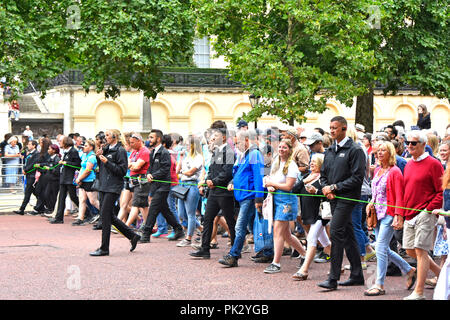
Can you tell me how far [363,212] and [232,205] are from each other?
2.12m

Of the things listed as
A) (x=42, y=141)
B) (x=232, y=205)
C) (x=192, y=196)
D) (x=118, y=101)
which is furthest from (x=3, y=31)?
(x=118, y=101)

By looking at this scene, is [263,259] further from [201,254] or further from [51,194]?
[51,194]

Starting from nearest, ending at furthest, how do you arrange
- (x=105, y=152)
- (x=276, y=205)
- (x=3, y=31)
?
(x=276, y=205)
(x=105, y=152)
(x=3, y=31)

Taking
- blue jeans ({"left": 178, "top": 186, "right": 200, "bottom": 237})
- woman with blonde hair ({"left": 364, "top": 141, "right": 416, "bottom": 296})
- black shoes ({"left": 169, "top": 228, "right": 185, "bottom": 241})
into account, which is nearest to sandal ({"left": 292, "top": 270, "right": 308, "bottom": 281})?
woman with blonde hair ({"left": 364, "top": 141, "right": 416, "bottom": 296})

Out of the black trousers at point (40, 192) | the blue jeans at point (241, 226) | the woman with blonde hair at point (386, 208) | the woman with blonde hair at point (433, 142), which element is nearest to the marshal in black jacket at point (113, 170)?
the blue jeans at point (241, 226)

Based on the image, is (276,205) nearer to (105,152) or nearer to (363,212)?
(363,212)

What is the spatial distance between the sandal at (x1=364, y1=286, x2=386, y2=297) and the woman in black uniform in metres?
5.11

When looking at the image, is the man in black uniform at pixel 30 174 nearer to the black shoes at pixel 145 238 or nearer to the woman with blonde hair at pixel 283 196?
the black shoes at pixel 145 238

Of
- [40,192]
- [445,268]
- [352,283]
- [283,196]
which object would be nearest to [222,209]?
[283,196]

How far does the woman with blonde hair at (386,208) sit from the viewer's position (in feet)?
31.1

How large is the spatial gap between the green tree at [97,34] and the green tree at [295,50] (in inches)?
51.0

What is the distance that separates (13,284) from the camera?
10.3 m

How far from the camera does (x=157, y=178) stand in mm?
14625

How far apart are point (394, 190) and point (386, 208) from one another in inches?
10.2
